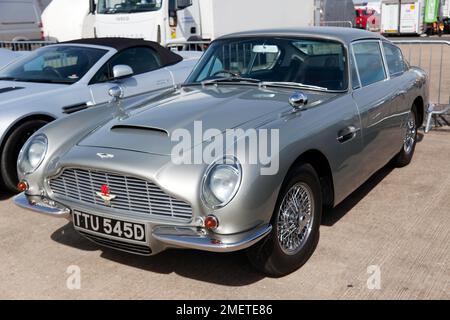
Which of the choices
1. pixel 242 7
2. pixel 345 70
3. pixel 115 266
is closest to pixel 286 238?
pixel 115 266

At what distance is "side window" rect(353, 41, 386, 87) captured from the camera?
4594 millimetres

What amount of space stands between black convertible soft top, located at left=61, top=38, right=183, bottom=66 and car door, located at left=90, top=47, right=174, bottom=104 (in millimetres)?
53


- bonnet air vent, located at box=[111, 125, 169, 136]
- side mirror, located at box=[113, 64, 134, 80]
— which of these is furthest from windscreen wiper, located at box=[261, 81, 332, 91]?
side mirror, located at box=[113, 64, 134, 80]

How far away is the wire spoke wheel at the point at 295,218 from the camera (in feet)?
11.1

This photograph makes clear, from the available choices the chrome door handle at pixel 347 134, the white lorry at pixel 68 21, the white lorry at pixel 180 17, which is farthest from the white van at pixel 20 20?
the chrome door handle at pixel 347 134

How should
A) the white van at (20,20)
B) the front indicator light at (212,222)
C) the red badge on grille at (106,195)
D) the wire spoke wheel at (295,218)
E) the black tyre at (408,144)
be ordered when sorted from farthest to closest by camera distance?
the white van at (20,20), the black tyre at (408,144), the wire spoke wheel at (295,218), the red badge on grille at (106,195), the front indicator light at (212,222)

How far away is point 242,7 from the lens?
12.5 m

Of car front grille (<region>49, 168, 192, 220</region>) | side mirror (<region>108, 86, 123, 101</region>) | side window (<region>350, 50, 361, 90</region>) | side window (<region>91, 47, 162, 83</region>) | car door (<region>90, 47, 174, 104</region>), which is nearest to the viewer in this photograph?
car front grille (<region>49, 168, 192, 220</region>)

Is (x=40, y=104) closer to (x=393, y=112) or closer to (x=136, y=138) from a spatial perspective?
(x=136, y=138)

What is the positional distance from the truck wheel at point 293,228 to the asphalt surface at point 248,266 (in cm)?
11

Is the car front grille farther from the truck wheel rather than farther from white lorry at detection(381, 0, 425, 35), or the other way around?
white lorry at detection(381, 0, 425, 35)

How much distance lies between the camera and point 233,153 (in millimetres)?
3072

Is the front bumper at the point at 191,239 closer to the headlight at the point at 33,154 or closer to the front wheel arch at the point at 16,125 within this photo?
the headlight at the point at 33,154

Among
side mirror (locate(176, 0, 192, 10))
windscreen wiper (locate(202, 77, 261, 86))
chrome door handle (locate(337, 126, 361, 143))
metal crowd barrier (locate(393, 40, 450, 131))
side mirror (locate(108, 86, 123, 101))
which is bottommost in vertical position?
metal crowd barrier (locate(393, 40, 450, 131))
